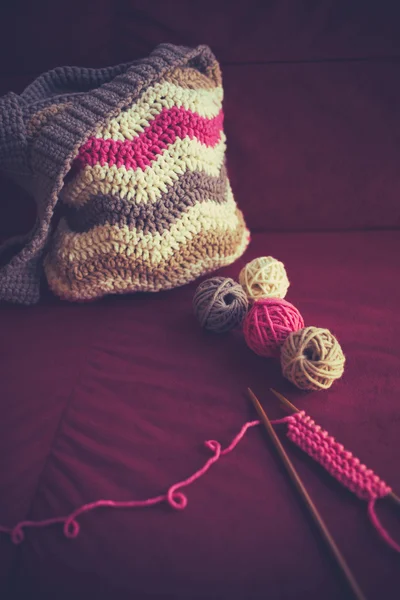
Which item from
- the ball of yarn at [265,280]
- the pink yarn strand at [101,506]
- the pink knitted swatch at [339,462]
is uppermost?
the ball of yarn at [265,280]

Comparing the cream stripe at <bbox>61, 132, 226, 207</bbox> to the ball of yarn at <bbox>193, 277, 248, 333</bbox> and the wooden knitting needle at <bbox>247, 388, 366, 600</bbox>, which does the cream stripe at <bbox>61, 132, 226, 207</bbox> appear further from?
the wooden knitting needle at <bbox>247, 388, 366, 600</bbox>

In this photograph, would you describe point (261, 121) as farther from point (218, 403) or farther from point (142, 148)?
point (218, 403)

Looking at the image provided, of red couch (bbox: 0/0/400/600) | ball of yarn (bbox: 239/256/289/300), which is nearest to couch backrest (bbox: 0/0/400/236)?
red couch (bbox: 0/0/400/600)

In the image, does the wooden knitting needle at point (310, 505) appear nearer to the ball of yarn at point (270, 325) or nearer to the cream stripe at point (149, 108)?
the ball of yarn at point (270, 325)

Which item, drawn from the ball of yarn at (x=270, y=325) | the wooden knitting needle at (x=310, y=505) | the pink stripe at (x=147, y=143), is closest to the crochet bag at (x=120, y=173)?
the pink stripe at (x=147, y=143)

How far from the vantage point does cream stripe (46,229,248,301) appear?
79cm

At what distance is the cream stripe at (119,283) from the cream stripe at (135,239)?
41mm

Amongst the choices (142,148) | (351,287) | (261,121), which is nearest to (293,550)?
(351,287)

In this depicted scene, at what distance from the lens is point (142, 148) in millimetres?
741

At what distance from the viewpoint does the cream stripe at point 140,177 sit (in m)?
0.73

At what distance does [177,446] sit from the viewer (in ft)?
1.95

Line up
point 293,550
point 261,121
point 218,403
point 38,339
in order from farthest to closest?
Result: 1. point 261,121
2. point 38,339
3. point 218,403
4. point 293,550

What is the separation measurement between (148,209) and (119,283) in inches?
5.3

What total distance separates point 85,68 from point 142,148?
0.21 m
